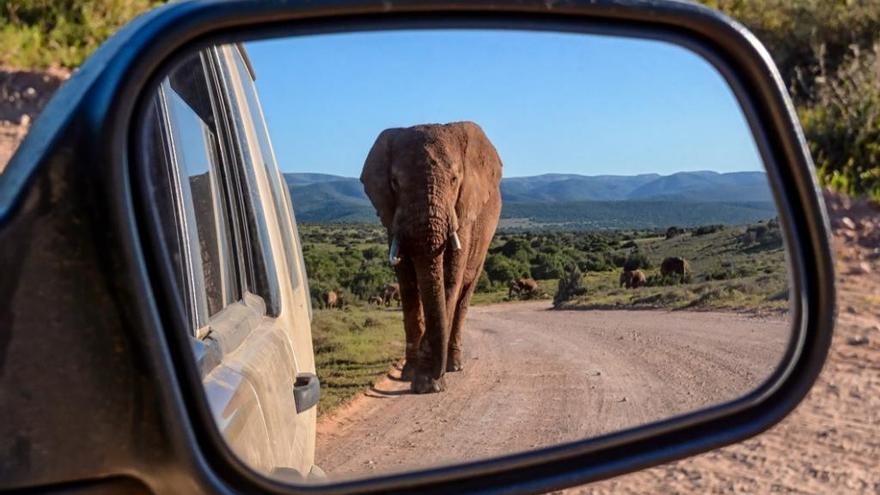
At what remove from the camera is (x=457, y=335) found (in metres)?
1.89

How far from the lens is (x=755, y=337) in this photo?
2303 mm

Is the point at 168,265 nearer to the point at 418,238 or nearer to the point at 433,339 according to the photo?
the point at 433,339

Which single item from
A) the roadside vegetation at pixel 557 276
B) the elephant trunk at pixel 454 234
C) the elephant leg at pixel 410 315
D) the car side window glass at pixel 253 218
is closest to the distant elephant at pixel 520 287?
the roadside vegetation at pixel 557 276

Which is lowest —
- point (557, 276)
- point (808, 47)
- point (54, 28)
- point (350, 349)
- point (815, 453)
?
point (815, 453)

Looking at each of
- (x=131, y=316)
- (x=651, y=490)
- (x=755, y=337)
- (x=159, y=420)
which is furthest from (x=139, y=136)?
(x=651, y=490)

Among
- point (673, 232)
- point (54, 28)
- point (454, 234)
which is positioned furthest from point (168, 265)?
point (54, 28)

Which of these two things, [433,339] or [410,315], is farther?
[410,315]

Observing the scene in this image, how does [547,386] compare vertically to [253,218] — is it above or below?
below

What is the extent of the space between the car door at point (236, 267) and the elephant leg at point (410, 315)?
0.15 metres

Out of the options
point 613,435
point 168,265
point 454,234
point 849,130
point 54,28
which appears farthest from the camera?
point 54,28

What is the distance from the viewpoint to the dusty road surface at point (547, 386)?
5.66 ft

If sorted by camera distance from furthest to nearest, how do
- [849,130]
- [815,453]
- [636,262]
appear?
1. [849,130]
2. [815,453]
3. [636,262]

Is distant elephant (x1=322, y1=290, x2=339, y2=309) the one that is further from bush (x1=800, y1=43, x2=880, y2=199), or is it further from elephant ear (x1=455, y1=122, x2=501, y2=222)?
bush (x1=800, y1=43, x2=880, y2=199)

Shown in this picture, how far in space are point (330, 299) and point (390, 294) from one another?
108 millimetres
